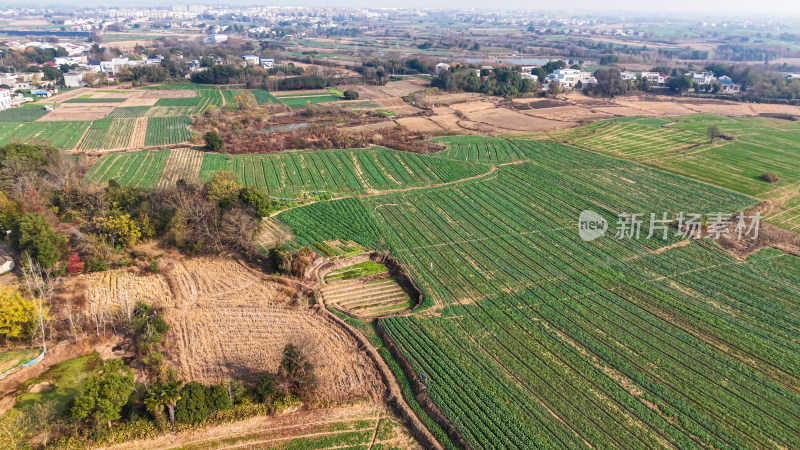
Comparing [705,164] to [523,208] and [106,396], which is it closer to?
[523,208]

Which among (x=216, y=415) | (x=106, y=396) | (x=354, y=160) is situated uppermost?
(x=354, y=160)

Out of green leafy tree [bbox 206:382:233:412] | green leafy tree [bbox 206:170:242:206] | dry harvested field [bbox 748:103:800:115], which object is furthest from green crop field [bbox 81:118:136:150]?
dry harvested field [bbox 748:103:800:115]

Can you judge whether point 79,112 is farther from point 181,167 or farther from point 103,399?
point 103,399

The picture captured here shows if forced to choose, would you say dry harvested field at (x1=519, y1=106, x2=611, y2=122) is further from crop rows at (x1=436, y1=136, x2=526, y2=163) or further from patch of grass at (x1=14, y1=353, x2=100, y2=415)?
patch of grass at (x1=14, y1=353, x2=100, y2=415)

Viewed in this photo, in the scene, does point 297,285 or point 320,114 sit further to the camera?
point 320,114

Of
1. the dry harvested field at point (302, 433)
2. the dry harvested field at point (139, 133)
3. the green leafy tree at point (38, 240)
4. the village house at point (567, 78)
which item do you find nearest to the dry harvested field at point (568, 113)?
the village house at point (567, 78)

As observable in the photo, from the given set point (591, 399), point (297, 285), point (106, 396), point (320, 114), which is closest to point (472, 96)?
point (320, 114)
